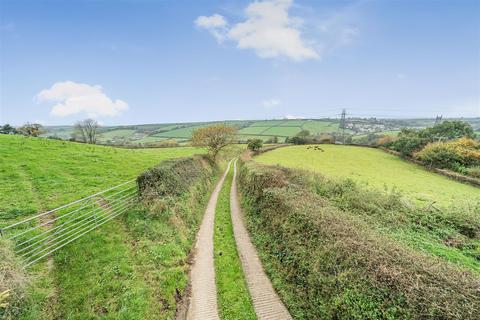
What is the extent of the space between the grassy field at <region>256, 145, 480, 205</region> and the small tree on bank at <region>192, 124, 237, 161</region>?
9230mm

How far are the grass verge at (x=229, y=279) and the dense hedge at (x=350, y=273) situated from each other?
153 centimetres

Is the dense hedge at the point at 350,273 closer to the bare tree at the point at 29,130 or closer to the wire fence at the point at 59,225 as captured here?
the wire fence at the point at 59,225

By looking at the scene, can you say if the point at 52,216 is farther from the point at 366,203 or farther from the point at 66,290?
the point at 366,203

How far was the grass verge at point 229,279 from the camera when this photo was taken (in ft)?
26.3

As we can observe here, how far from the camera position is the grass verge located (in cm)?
803

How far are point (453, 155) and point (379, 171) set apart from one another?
476 inches

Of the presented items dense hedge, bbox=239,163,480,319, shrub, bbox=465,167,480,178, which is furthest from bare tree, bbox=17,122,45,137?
shrub, bbox=465,167,480,178

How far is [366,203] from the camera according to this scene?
14570mm

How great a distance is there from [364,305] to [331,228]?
3066 mm

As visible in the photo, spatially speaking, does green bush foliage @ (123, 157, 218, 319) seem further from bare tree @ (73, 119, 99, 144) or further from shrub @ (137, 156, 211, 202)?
bare tree @ (73, 119, 99, 144)

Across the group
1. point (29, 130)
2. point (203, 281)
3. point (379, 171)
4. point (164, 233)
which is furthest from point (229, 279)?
point (29, 130)

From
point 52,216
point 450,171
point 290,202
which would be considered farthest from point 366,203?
point 450,171

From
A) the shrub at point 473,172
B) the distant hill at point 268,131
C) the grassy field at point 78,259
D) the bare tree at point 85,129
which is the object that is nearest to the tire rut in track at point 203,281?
the grassy field at point 78,259

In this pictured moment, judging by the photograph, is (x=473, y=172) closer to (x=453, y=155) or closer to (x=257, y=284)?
(x=453, y=155)
